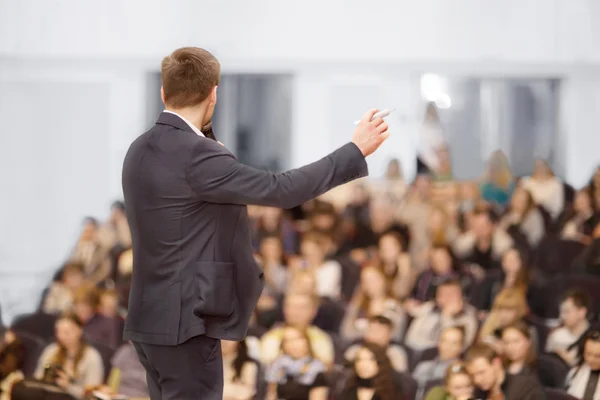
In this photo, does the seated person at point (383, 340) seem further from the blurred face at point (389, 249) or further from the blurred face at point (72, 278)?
the blurred face at point (72, 278)

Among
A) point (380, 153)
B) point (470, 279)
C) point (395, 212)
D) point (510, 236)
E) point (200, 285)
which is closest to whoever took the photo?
point (200, 285)

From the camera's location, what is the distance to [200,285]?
1.82m

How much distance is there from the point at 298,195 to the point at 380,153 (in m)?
6.56

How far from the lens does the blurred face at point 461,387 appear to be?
4.73m

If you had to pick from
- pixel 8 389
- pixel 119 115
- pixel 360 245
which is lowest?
pixel 8 389

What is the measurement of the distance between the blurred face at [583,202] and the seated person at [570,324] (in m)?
1.61

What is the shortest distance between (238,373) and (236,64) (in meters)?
4.01

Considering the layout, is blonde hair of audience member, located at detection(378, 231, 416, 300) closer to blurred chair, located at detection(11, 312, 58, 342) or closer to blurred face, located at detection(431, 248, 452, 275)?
blurred face, located at detection(431, 248, 452, 275)

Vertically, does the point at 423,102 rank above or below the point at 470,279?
above

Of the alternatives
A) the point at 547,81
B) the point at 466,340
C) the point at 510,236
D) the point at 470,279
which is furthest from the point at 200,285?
the point at 547,81

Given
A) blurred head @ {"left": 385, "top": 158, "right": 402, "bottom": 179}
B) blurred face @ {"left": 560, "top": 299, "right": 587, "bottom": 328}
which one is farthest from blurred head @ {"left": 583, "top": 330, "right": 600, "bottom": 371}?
blurred head @ {"left": 385, "top": 158, "right": 402, "bottom": 179}

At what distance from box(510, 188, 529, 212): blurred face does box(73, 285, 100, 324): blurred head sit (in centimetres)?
324

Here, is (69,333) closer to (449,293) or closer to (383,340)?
(383,340)

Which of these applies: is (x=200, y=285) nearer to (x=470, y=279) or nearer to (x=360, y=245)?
(x=470, y=279)
